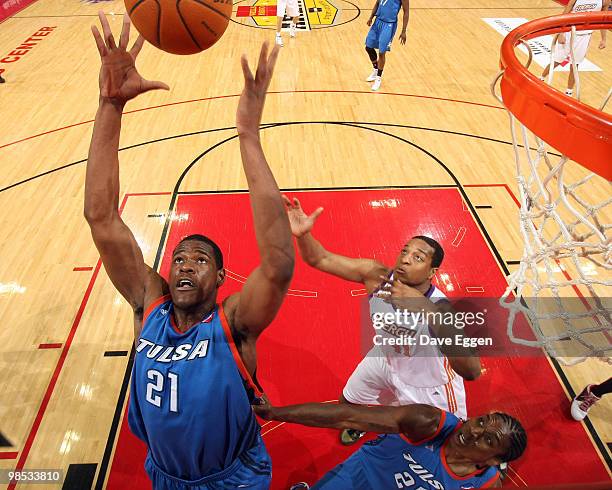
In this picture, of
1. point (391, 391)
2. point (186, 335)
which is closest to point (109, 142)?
point (186, 335)

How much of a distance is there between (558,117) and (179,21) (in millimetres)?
1817

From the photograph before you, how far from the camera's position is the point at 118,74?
1.94 m

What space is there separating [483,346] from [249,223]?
237cm

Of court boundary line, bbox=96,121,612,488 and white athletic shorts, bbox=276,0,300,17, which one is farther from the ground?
white athletic shorts, bbox=276,0,300,17

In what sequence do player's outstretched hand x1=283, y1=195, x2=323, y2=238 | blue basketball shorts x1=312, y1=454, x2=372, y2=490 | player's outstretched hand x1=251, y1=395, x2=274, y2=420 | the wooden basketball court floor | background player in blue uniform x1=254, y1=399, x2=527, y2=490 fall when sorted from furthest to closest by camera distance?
the wooden basketball court floor < player's outstretched hand x1=283, y1=195, x2=323, y2=238 < blue basketball shorts x1=312, y1=454, x2=372, y2=490 < player's outstretched hand x1=251, y1=395, x2=274, y2=420 < background player in blue uniform x1=254, y1=399, x2=527, y2=490

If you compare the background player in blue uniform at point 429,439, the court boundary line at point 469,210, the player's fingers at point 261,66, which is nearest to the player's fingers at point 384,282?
the background player in blue uniform at point 429,439

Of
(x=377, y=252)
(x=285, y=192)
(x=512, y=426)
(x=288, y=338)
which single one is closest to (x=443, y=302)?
(x=512, y=426)

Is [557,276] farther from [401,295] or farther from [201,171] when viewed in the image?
[201,171]

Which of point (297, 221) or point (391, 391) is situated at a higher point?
point (297, 221)

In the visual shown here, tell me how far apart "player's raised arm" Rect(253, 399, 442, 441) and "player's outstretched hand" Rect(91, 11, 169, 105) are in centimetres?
142

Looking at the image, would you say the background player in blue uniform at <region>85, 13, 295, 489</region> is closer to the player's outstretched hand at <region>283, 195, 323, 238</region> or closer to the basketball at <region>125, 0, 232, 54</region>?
the basketball at <region>125, 0, 232, 54</region>

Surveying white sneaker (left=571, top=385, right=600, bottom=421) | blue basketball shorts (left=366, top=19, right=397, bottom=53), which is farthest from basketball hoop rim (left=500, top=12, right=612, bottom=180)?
blue basketball shorts (left=366, top=19, right=397, bottom=53)

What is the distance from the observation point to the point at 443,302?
2.72 metres

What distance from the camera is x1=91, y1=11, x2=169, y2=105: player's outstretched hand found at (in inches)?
74.3
